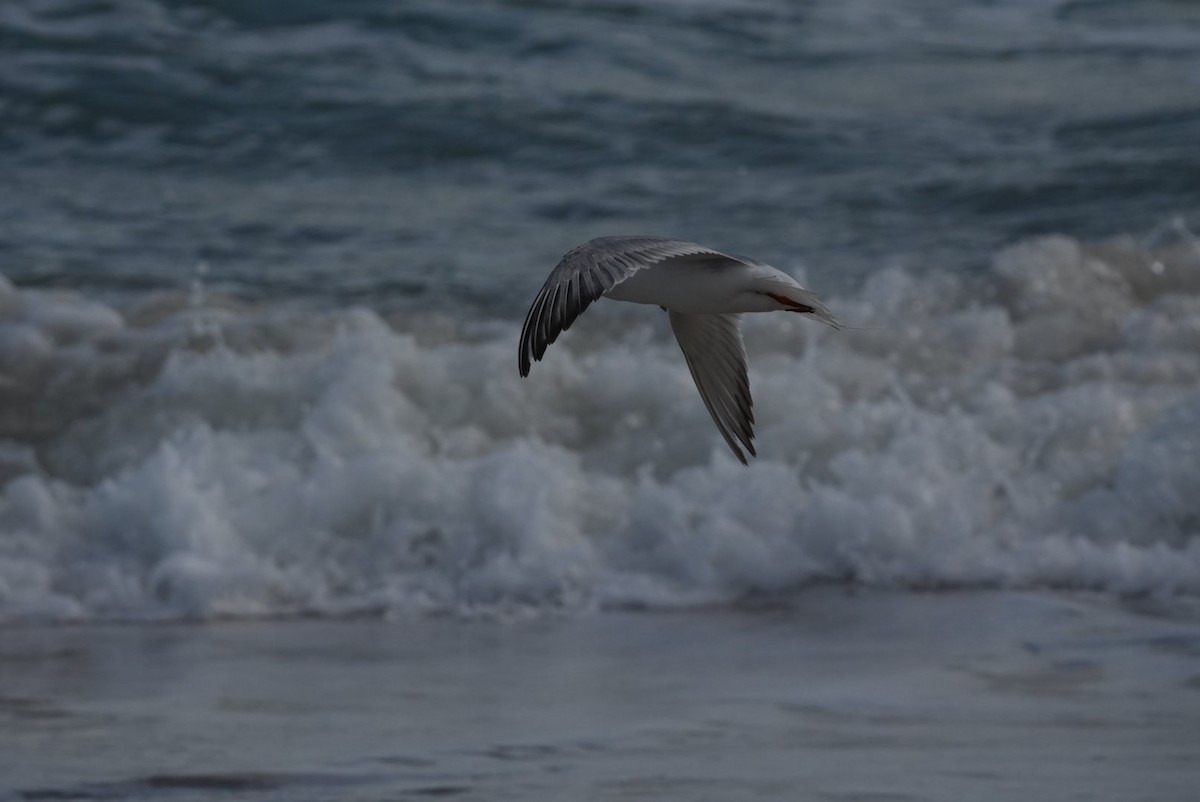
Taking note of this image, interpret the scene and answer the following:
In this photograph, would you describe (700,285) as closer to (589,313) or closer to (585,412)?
(585,412)

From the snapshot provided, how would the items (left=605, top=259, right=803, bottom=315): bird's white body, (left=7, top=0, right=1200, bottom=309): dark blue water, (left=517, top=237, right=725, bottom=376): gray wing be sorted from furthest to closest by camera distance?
(left=7, top=0, right=1200, bottom=309): dark blue water < (left=605, top=259, right=803, bottom=315): bird's white body < (left=517, top=237, right=725, bottom=376): gray wing

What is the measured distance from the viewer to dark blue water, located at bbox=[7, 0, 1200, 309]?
29.3 feet

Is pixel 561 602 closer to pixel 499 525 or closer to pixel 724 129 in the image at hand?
pixel 499 525

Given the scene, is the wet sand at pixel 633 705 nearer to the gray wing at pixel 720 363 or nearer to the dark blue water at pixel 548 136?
the gray wing at pixel 720 363

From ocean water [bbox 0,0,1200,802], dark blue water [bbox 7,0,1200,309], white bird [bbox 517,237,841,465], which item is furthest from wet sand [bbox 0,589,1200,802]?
dark blue water [bbox 7,0,1200,309]

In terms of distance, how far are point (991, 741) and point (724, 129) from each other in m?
6.86

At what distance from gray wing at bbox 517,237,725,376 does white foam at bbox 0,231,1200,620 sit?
1.95 m

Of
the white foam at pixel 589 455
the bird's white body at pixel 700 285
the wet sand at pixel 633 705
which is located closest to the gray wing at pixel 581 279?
the bird's white body at pixel 700 285

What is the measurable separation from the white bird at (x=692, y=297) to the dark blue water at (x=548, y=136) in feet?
11.0

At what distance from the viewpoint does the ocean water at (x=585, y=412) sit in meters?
4.45

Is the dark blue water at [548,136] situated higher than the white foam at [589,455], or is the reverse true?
the dark blue water at [548,136]

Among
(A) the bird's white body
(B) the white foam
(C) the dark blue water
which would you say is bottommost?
(B) the white foam

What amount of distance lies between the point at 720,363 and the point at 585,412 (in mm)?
2364

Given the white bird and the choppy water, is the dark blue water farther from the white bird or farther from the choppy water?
the white bird
